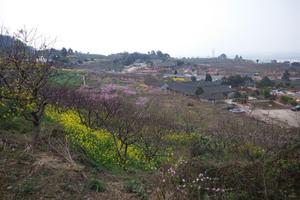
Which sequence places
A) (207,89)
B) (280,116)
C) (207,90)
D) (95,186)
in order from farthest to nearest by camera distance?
1. (207,89)
2. (207,90)
3. (280,116)
4. (95,186)

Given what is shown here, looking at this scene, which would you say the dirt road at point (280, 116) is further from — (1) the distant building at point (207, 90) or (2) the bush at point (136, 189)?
(2) the bush at point (136, 189)

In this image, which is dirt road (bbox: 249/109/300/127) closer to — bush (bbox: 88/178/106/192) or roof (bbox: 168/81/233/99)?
roof (bbox: 168/81/233/99)

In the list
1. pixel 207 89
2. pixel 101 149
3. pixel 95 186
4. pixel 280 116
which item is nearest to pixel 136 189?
pixel 95 186

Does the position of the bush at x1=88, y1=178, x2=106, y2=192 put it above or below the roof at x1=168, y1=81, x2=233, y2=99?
above

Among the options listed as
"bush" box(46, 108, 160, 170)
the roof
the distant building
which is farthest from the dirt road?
"bush" box(46, 108, 160, 170)

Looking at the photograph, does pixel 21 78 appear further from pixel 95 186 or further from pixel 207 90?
pixel 207 90

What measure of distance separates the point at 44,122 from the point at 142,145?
3533 mm

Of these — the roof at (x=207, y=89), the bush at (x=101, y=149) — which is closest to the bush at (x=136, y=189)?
the bush at (x=101, y=149)

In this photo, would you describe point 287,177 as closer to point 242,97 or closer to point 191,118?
point 191,118

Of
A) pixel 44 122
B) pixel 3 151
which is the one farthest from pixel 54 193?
pixel 44 122

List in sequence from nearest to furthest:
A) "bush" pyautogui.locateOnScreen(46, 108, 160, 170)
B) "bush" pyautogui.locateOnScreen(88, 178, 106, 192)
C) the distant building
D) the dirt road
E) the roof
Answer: "bush" pyautogui.locateOnScreen(88, 178, 106, 192)
"bush" pyautogui.locateOnScreen(46, 108, 160, 170)
the dirt road
the distant building
the roof

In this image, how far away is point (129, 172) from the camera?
8805 mm

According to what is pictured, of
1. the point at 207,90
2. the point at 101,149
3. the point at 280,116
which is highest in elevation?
the point at 101,149

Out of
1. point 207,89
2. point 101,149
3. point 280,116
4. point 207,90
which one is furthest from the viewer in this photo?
point 207,89
